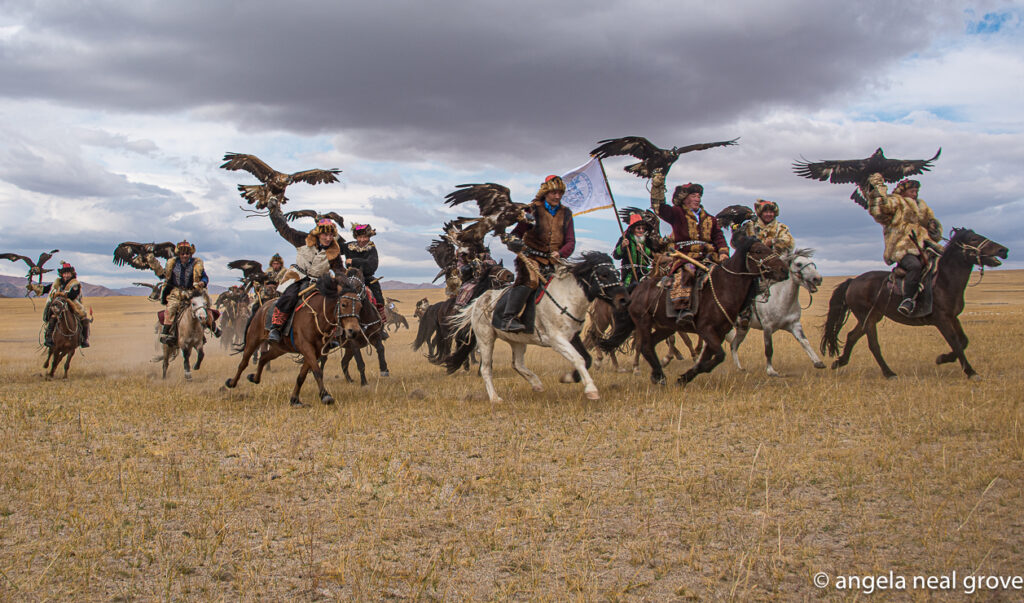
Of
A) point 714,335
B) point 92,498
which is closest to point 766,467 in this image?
point 714,335

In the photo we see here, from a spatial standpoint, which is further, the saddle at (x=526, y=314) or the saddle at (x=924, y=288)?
the saddle at (x=924, y=288)

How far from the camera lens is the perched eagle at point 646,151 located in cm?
1291

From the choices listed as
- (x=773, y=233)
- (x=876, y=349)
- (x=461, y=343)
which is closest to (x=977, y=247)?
(x=876, y=349)

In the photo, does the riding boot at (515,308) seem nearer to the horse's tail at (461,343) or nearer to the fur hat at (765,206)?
the horse's tail at (461,343)

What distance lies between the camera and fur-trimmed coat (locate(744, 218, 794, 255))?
43.4 ft

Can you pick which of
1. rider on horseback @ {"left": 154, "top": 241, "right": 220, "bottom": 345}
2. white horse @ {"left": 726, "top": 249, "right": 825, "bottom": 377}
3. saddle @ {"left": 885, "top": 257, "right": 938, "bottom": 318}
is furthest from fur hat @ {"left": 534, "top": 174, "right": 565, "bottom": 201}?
rider on horseback @ {"left": 154, "top": 241, "right": 220, "bottom": 345}

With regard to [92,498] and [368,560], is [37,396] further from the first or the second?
[368,560]

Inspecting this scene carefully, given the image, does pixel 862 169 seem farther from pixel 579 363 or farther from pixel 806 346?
pixel 579 363

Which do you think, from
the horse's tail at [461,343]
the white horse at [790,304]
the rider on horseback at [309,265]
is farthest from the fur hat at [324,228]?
the white horse at [790,304]

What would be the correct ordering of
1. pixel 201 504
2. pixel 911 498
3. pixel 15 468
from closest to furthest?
pixel 911 498 < pixel 201 504 < pixel 15 468

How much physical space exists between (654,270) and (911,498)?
24.3 feet

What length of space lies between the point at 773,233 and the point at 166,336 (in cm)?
1389

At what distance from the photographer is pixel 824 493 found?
5.70 m

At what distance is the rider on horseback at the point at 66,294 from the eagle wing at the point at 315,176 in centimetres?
661
